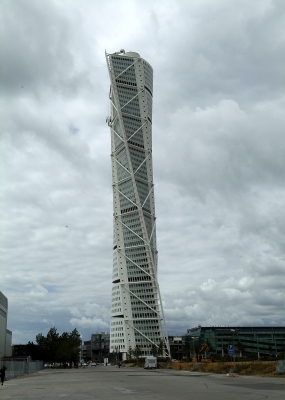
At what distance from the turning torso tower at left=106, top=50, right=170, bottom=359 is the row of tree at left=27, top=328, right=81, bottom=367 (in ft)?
81.5

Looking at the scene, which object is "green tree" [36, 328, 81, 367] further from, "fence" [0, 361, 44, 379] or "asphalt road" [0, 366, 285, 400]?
"asphalt road" [0, 366, 285, 400]

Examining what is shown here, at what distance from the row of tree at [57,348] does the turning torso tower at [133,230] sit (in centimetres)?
2485

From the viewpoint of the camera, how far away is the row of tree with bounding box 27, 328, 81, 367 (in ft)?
376

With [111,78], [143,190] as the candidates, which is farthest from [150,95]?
[143,190]

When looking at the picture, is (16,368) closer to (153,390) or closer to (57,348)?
(153,390)

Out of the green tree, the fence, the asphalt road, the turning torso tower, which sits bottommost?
the asphalt road

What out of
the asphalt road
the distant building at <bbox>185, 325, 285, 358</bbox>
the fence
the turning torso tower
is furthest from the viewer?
the distant building at <bbox>185, 325, 285, 358</bbox>

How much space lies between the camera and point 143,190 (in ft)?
544

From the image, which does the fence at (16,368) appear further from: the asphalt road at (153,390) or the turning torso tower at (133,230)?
the turning torso tower at (133,230)

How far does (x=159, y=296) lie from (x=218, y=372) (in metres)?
102

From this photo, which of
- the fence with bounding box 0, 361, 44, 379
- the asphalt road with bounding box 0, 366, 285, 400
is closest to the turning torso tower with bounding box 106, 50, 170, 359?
the fence with bounding box 0, 361, 44, 379

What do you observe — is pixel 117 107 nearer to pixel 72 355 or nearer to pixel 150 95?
pixel 150 95

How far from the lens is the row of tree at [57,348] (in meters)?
115

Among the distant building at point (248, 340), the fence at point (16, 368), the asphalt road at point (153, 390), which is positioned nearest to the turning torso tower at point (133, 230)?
the distant building at point (248, 340)
